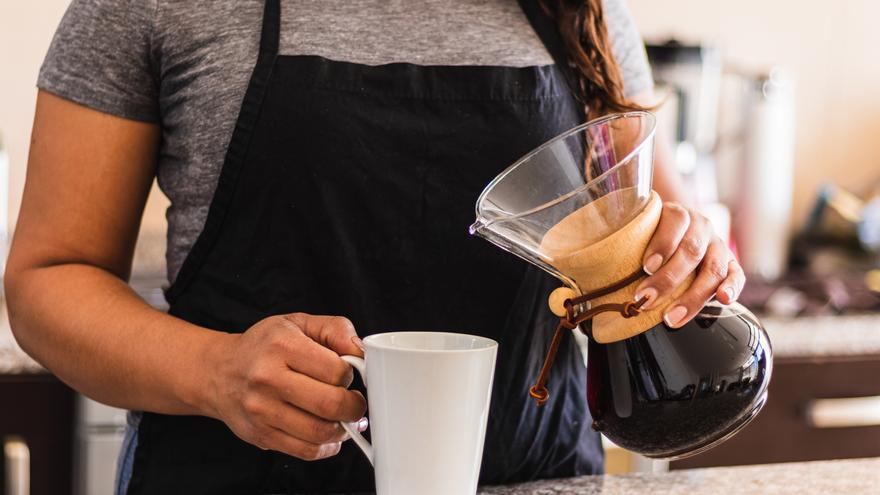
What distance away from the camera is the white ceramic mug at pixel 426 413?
1.81 feet

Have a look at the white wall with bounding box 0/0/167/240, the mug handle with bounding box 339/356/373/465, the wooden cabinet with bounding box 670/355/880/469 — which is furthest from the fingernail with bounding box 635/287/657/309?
the white wall with bounding box 0/0/167/240

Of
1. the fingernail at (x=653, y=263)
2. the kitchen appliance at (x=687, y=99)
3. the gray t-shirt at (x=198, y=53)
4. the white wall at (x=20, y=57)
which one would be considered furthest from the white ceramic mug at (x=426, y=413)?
the white wall at (x=20, y=57)

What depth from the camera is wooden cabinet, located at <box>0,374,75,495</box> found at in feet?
4.72

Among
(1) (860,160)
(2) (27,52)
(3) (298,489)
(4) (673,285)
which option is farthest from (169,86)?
(1) (860,160)

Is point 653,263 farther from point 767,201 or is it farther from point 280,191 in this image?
point 767,201

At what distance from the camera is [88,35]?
2.64ft

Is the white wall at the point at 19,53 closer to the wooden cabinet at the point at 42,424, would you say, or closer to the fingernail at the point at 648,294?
the wooden cabinet at the point at 42,424

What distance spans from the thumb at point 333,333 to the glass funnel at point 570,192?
0.32ft

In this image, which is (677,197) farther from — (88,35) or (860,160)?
(860,160)

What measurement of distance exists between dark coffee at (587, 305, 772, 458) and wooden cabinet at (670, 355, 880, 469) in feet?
3.65

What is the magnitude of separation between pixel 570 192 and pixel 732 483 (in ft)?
1.03

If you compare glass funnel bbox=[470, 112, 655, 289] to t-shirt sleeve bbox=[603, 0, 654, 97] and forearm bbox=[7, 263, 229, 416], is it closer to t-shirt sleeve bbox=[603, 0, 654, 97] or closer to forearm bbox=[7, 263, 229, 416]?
forearm bbox=[7, 263, 229, 416]

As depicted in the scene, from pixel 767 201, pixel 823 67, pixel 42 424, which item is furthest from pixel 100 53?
pixel 823 67

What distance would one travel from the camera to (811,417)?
173 centimetres
